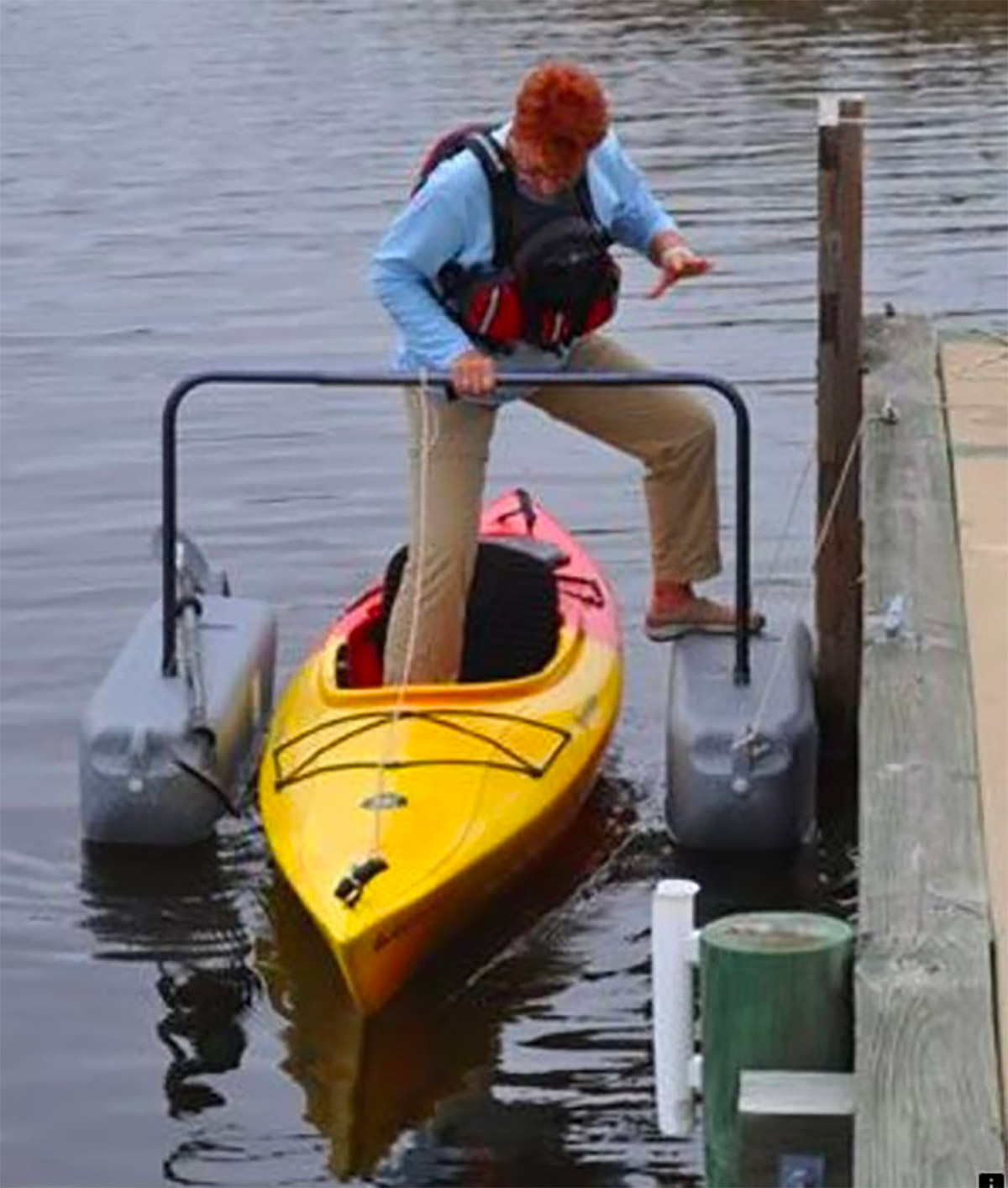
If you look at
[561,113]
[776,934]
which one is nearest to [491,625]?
[561,113]

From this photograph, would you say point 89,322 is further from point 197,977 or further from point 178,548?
point 197,977

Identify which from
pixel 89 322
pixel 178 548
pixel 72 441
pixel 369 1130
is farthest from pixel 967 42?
pixel 369 1130

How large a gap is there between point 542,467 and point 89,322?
16.6ft

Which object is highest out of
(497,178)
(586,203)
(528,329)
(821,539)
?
(497,178)

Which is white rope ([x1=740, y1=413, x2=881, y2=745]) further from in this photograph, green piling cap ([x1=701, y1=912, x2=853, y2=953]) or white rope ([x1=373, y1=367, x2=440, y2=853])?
green piling cap ([x1=701, y1=912, x2=853, y2=953])

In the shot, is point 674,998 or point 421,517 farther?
point 421,517

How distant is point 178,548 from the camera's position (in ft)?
32.9

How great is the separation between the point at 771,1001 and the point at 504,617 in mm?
4299

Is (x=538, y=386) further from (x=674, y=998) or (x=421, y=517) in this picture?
(x=674, y=998)

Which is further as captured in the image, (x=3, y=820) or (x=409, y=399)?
(x=3, y=820)

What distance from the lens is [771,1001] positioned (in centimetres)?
575

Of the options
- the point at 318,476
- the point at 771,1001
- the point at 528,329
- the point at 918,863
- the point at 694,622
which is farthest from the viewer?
the point at 318,476

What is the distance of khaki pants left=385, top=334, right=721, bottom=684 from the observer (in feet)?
30.1

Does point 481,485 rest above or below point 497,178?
below
